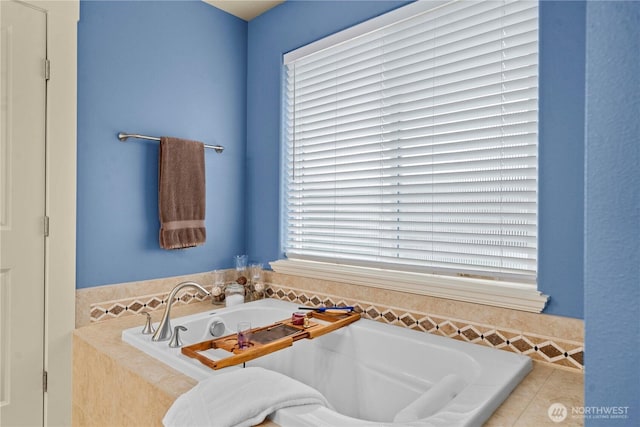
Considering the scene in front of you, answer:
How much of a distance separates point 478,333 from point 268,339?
88 cm

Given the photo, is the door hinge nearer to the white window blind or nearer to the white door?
the white door

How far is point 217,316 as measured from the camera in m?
2.07

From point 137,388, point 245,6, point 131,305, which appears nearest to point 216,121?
point 245,6

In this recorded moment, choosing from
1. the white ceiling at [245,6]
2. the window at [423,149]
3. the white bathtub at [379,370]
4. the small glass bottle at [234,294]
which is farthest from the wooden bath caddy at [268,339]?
the white ceiling at [245,6]

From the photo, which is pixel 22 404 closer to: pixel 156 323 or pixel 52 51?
pixel 156 323

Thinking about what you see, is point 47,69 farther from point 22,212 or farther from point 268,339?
point 268,339

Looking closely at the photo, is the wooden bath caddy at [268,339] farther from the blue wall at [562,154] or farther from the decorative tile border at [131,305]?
the blue wall at [562,154]

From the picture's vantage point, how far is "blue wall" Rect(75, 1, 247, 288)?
1.94 meters

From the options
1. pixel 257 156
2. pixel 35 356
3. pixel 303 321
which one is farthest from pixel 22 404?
pixel 257 156

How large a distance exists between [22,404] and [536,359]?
86.4 inches

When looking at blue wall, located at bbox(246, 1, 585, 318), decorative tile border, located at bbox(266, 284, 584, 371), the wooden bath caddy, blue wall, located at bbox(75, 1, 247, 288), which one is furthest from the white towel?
blue wall, located at bbox(75, 1, 247, 288)

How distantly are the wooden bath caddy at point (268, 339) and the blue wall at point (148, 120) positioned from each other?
2.73 feet

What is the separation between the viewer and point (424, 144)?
5.91ft

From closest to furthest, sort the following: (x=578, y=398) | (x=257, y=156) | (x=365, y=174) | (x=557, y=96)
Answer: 1. (x=578, y=398)
2. (x=557, y=96)
3. (x=365, y=174)
4. (x=257, y=156)
